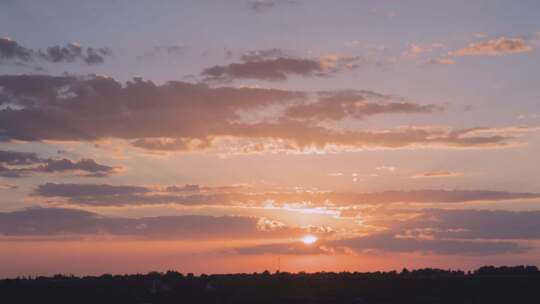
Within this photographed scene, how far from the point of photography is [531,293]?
371 ft

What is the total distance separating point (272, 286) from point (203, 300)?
89.4ft

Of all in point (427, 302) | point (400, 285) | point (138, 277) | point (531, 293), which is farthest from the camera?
point (138, 277)

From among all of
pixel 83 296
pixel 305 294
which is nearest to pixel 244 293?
pixel 305 294

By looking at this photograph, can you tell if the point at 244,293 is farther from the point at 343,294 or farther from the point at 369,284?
the point at 369,284

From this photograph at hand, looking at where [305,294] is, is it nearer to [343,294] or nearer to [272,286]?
[343,294]

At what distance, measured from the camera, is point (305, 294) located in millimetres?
115375

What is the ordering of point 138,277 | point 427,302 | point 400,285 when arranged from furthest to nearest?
point 138,277, point 400,285, point 427,302

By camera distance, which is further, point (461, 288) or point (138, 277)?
point (138, 277)

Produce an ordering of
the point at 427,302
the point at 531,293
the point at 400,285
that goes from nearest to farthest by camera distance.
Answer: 1. the point at 427,302
2. the point at 531,293
3. the point at 400,285

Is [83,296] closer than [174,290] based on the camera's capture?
Yes

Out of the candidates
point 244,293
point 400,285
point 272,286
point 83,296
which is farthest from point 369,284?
point 83,296

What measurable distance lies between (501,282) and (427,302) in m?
30.7

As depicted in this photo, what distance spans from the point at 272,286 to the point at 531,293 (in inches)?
1557

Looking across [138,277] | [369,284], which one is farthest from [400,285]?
[138,277]
